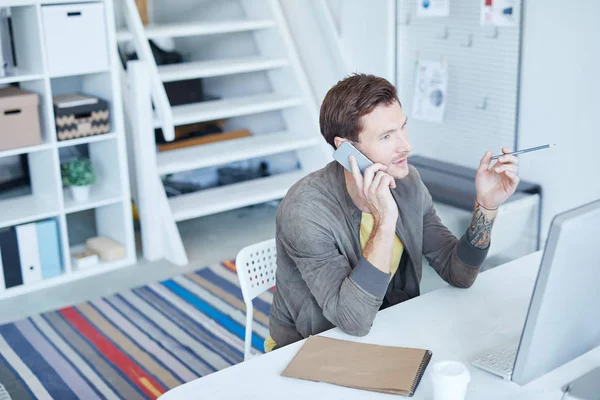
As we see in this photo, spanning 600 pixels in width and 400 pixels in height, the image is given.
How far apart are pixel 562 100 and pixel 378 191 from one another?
76.9 inches

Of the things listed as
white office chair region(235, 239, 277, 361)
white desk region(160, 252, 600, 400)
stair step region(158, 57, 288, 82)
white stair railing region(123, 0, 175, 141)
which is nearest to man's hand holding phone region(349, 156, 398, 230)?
white desk region(160, 252, 600, 400)

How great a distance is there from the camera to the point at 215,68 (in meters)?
4.39

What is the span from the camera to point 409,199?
211 centimetres

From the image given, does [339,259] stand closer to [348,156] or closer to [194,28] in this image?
[348,156]

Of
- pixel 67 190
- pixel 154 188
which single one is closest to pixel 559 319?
pixel 154 188

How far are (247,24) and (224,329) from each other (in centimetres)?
197

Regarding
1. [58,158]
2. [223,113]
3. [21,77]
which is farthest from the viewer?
[223,113]

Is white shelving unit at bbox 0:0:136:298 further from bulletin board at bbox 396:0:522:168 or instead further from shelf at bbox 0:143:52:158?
bulletin board at bbox 396:0:522:168

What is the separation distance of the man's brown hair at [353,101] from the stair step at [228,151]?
2235 millimetres

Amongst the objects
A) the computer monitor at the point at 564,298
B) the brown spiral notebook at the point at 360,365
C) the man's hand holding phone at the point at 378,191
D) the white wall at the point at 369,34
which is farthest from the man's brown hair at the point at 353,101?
the white wall at the point at 369,34

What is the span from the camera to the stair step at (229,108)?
14.0 ft

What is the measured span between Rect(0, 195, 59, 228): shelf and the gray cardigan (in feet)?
6.84

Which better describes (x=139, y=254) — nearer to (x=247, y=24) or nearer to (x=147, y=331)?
(x=147, y=331)

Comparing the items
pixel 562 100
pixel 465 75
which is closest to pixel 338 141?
pixel 562 100
